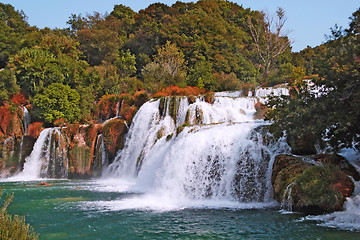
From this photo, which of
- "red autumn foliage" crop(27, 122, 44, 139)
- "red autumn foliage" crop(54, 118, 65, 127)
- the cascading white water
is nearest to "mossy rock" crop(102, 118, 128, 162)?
"red autumn foliage" crop(54, 118, 65, 127)

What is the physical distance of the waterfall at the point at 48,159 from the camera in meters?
24.6

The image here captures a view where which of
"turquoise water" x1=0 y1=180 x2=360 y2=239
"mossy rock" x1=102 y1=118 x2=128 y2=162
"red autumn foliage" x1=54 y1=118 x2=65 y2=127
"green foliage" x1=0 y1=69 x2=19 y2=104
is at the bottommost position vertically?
"turquoise water" x1=0 y1=180 x2=360 y2=239

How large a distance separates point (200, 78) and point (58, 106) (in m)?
14.3

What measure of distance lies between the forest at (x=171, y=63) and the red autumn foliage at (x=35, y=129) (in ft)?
3.25

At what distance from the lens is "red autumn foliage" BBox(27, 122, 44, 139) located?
25516 mm

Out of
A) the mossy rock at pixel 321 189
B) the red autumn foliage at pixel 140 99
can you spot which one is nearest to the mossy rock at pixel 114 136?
the red autumn foliage at pixel 140 99

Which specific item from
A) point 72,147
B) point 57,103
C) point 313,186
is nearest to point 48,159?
point 72,147

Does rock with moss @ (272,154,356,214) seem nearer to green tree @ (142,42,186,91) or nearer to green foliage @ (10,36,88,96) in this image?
green tree @ (142,42,186,91)

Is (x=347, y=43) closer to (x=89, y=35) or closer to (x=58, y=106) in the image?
(x=58, y=106)

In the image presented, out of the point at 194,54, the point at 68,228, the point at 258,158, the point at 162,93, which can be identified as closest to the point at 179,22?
the point at 194,54

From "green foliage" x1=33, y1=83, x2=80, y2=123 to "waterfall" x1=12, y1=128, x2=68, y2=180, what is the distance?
7.42 ft

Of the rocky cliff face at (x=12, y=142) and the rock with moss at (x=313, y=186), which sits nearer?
the rock with moss at (x=313, y=186)

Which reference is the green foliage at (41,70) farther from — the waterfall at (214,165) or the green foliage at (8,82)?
the waterfall at (214,165)

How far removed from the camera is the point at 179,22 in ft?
A: 143
